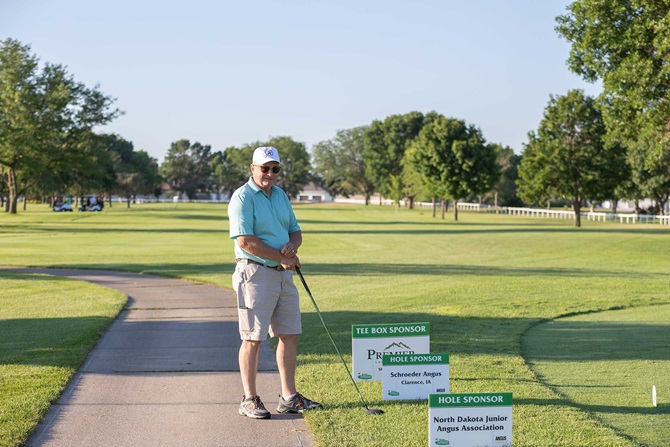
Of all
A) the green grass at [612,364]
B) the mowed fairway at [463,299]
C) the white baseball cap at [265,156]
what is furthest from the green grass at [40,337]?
the green grass at [612,364]

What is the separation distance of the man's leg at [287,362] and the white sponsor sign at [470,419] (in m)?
2.21

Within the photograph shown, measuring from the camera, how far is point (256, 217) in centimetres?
802

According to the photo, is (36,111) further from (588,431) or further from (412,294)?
(588,431)

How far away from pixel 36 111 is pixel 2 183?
4164cm

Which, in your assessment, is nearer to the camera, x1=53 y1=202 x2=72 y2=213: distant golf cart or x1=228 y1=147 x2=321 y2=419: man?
x1=228 y1=147 x2=321 y2=419: man

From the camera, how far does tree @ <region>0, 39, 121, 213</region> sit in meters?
71.6

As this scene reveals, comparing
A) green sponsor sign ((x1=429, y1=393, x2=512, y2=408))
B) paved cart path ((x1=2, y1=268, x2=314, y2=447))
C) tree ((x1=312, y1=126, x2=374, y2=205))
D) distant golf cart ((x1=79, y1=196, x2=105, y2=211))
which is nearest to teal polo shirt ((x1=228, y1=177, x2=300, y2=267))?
paved cart path ((x1=2, y1=268, x2=314, y2=447))

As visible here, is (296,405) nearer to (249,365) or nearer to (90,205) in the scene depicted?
(249,365)

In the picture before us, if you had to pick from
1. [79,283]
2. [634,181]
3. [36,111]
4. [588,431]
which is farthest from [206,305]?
[634,181]

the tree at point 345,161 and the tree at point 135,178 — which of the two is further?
the tree at point 345,161

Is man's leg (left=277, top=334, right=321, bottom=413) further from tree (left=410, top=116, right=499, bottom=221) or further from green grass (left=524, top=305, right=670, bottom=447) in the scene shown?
tree (left=410, top=116, right=499, bottom=221)

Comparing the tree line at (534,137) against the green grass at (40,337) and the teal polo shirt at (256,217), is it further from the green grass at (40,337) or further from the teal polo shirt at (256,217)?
the teal polo shirt at (256,217)

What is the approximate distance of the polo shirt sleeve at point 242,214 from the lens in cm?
795

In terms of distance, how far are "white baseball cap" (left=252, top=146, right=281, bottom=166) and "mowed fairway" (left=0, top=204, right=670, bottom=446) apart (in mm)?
2276
